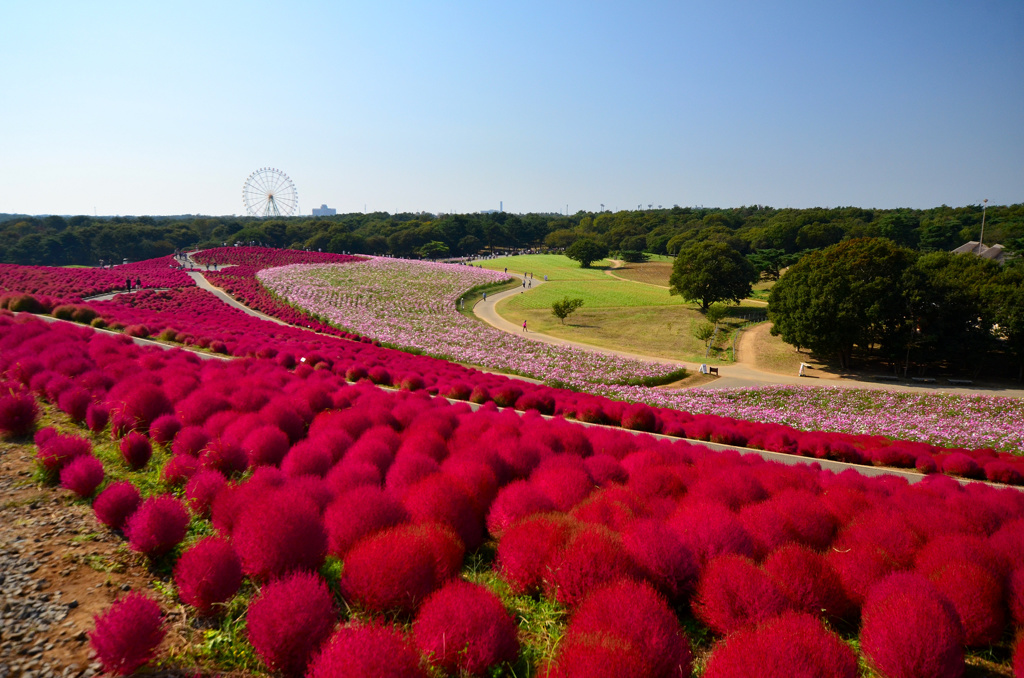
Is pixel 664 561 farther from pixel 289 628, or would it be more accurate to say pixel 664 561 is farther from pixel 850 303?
pixel 850 303

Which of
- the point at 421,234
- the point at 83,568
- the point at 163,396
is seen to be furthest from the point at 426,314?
the point at 421,234

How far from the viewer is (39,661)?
11.4 ft

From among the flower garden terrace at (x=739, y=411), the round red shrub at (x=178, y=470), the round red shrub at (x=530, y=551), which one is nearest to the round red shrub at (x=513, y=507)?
the round red shrub at (x=530, y=551)

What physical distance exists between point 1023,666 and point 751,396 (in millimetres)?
24406

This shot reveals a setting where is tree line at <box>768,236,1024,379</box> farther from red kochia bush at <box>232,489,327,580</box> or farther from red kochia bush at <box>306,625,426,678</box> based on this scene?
red kochia bush at <box>306,625,426,678</box>

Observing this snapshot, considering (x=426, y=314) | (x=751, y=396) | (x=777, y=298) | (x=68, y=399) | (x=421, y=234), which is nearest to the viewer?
(x=68, y=399)

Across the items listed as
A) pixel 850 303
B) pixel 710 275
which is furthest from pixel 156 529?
pixel 710 275

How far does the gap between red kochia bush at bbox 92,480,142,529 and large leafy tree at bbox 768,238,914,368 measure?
4019cm

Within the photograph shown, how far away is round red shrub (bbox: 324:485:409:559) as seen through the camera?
15.5 feet

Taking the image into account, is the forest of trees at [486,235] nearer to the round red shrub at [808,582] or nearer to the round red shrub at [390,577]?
the round red shrub at [808,582]

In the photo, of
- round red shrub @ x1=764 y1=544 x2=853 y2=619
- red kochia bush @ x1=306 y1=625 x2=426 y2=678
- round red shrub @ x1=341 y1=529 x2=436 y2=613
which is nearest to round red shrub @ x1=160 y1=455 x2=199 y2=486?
round red shrub @ x1=341 y1=529 x2=436 y2=613

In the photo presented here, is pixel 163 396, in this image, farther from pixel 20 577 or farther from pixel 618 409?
pixel 618 409

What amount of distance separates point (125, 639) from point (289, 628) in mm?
1044

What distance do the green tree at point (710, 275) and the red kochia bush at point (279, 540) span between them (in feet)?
188
